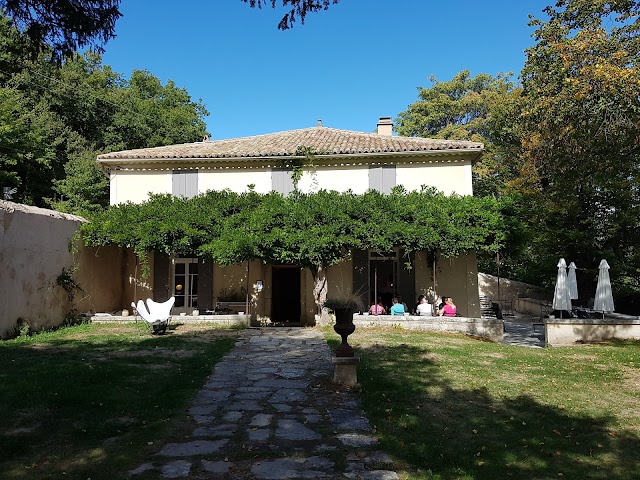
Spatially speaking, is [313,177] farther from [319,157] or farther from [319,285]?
[319,285]

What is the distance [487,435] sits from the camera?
475 cm

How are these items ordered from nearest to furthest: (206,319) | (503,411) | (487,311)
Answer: (503,411) → (206,319) → (487,311)

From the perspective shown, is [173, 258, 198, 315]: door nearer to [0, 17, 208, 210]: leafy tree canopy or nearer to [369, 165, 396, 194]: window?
[369, 165, 396, 194]: window

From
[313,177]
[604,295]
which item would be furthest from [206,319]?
[604,295]

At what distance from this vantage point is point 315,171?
16578 mm

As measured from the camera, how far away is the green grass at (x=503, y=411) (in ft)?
13.3

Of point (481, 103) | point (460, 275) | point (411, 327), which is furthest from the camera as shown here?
point (481, 103)

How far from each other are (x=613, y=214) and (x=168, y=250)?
684 inches

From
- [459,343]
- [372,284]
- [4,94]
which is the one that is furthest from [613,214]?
[4,94]

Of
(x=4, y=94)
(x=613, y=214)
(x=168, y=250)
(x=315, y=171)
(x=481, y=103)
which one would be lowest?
(x=168, y=250)

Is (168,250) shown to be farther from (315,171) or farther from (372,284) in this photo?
(372,284)

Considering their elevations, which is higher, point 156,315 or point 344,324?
point 344,324

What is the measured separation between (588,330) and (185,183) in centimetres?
1383

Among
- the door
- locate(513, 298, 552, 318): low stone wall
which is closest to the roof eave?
the door
